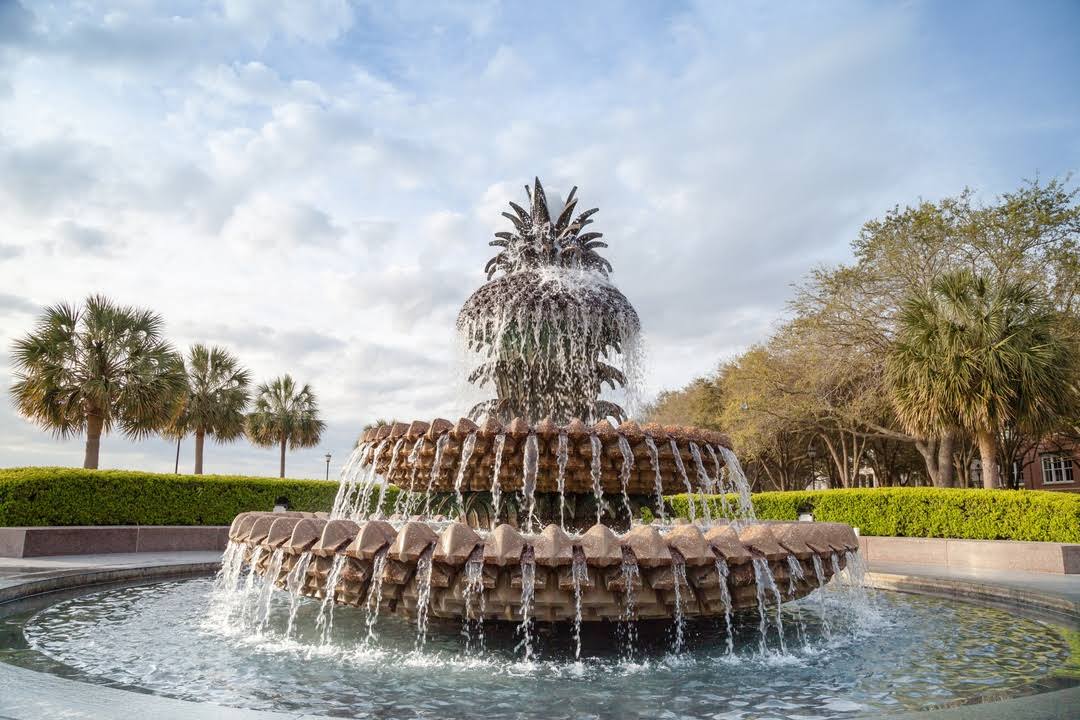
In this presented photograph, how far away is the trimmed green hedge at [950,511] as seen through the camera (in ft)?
39.3

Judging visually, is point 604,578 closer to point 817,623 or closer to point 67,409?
point 817,623

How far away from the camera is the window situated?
43.8m

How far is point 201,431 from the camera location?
31.5m

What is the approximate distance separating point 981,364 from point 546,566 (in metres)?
15.7

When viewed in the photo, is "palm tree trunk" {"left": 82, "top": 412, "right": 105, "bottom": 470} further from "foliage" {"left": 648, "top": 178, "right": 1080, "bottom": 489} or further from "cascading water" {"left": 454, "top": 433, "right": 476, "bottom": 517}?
"foliage" {"left": 648, "top": 178, "right": 1080, "bottom": 489}

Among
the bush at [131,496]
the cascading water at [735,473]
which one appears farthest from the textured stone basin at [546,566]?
the bush at [131,496]

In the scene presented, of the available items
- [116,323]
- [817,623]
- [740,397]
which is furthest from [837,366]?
[116,323]

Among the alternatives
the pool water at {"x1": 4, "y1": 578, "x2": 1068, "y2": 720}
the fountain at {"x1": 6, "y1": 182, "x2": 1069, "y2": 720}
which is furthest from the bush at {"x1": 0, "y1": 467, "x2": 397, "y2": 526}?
the pool water at {"x1": 4, "y1": 578, "x2": 1068, "y2": 720}

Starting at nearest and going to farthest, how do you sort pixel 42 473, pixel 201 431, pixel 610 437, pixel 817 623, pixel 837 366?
pixel 610 437, pixel 817 623, pixel 42 473, pixel 837 366, pixel 201 431

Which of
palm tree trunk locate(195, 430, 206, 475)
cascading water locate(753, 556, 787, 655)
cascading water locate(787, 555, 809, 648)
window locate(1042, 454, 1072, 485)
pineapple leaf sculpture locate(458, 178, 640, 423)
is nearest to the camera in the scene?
cascading water locate(753, 556, 787, 655)

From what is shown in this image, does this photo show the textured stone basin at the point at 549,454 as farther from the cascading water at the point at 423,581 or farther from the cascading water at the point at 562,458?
the cascading water at the point at 423,581

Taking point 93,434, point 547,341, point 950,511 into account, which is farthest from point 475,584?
point 93,434

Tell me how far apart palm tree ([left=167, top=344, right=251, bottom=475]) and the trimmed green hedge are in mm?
23756

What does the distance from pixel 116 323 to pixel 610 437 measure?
19992 millimetres
